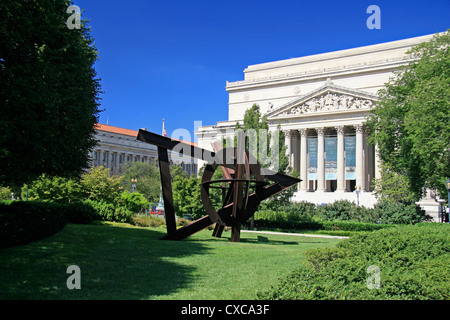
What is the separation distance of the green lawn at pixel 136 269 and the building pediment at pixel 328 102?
41.5 metres

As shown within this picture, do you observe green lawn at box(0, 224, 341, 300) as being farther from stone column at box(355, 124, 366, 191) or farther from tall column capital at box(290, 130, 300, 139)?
tall column capital at box(290, 130, 300, 139)

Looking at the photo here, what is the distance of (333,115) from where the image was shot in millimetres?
54156

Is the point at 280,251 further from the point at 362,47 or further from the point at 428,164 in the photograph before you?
the point at 362,47

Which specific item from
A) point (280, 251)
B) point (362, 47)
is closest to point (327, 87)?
point (362, 47)

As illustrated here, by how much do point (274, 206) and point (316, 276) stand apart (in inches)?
1212

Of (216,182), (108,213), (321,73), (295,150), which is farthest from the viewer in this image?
(321,73)

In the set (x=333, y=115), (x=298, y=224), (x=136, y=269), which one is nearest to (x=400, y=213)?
(x=298, y=224)

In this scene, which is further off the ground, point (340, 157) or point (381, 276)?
point (340, 157)

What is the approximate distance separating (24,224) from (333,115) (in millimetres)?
48015

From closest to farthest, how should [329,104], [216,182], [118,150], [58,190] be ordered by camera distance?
[216,182]
[58,190]
[329,104]
[118,150]

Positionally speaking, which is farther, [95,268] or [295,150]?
[295,150]

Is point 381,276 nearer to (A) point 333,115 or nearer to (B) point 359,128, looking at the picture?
(B) point 359,128
